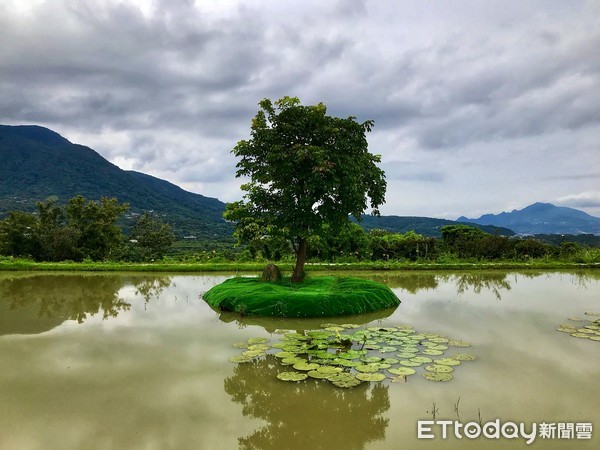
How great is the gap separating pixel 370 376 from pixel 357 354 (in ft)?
4.40

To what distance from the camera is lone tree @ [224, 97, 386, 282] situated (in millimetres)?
15172

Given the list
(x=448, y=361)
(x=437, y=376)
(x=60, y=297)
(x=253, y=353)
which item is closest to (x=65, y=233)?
(x=60, y=297)

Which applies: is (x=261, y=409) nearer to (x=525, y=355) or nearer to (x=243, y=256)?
(x=525, y=355)

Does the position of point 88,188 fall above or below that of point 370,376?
above

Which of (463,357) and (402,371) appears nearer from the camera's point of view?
(402,371)

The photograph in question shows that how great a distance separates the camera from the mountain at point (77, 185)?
14250 centimetres

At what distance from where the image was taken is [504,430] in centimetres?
558

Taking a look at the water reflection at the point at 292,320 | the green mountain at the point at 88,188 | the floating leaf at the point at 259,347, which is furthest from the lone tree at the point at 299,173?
the green mountain at the point at 88,188

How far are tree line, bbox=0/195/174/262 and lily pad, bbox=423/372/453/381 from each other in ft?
102

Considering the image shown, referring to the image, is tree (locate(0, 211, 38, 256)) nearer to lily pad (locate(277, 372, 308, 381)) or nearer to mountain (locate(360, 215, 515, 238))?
lily pad (locate(277, 372, 308, 381))

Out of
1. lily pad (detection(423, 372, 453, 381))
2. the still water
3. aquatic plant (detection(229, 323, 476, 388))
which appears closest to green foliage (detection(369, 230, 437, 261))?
the still water

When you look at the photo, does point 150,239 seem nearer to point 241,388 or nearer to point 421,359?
point 241,388

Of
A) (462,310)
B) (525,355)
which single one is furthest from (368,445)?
(462,310)

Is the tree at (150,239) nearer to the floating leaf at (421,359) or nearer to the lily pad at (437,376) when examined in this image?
the floating leaf at (421,359)
